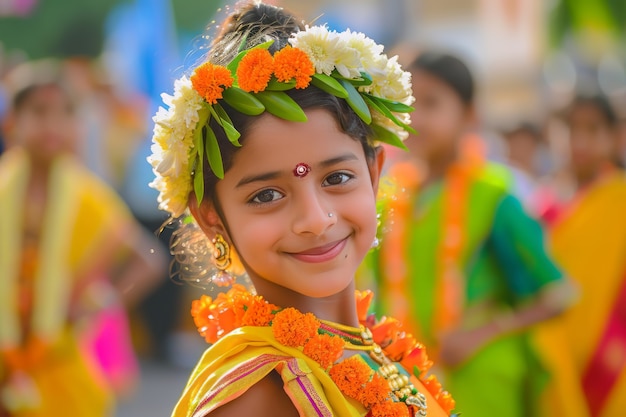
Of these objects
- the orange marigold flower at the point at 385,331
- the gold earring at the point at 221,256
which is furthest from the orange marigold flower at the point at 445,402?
the gold earring at the point at 221,256

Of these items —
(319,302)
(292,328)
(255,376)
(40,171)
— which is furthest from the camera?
(40,171)

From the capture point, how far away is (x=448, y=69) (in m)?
4.91

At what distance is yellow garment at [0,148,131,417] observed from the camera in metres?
5.00

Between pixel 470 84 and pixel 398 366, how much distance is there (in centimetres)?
269

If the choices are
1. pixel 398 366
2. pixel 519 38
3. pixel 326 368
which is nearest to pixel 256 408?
pixel 326 368

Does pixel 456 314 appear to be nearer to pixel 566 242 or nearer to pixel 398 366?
pixel 566 242

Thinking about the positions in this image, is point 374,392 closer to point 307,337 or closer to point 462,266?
point 307,337

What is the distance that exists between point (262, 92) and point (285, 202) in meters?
0.24

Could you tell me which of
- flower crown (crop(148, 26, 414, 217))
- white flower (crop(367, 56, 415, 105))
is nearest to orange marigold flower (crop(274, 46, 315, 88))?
flower crown (crop(148, 26, 414, 217))

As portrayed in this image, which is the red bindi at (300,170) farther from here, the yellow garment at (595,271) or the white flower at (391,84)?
the yellow garment at (595,271)

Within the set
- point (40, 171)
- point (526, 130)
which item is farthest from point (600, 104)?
point (526, 130)

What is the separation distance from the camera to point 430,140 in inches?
191

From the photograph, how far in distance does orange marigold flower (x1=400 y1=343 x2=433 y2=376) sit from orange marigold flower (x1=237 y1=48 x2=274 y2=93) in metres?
0.79

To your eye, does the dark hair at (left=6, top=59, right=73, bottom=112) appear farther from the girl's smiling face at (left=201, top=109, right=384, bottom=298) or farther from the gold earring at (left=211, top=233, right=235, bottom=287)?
the girl's smiling face at (left=201, top=109, right=384, bottom=298)
